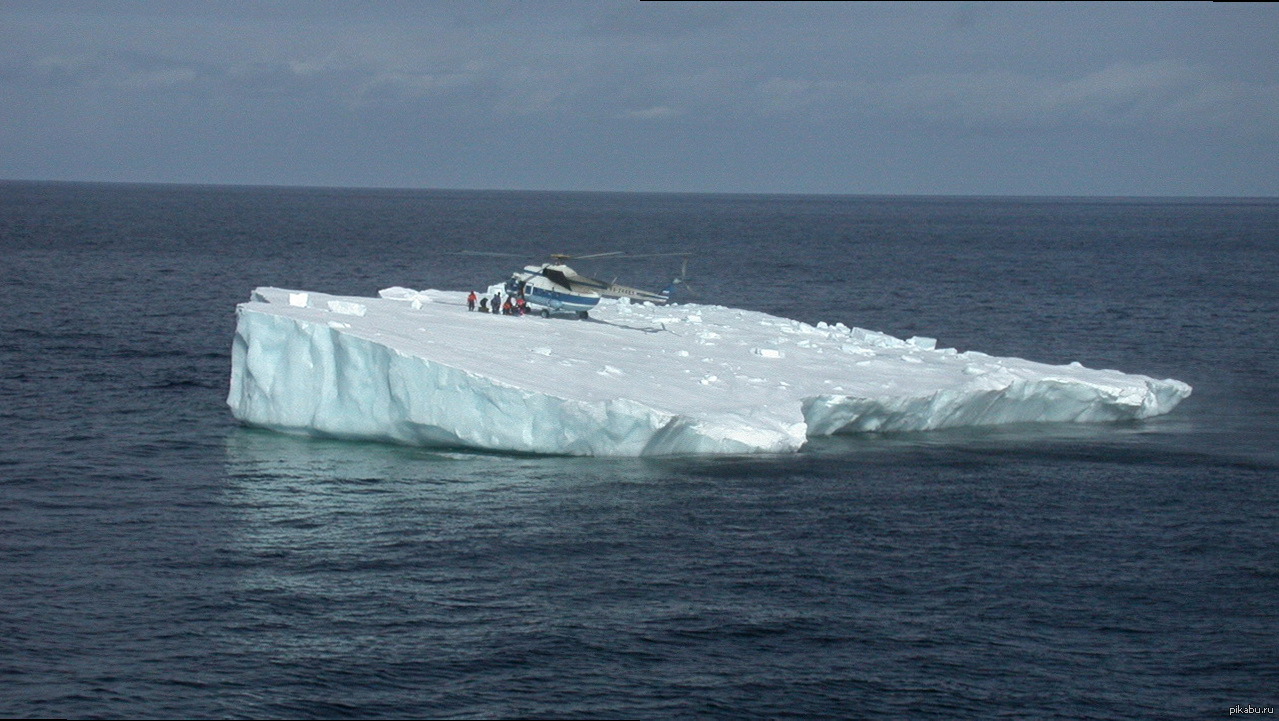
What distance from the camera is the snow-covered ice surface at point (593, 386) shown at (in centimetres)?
3922

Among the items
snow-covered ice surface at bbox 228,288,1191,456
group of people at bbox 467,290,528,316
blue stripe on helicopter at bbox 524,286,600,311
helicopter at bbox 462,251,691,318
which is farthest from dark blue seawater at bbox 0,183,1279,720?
blue stripe on helicopter at bbox 524,286,600,311

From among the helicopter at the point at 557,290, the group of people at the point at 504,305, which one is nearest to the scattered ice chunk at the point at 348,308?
the group of people at the point at 504,305

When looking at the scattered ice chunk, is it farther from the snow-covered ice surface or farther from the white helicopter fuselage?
the white helicopter fuselage

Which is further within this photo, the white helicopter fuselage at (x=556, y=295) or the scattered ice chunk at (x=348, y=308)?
the white helicopter fuselage at (x=556, y=295)

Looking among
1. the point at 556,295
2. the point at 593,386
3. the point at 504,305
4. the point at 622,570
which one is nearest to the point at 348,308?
the point at 504,305

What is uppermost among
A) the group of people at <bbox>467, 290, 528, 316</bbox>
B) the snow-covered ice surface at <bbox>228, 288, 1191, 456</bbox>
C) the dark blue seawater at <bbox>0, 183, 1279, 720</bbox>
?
the group of people at <bbox>467, 290, 528, 316</bbox>

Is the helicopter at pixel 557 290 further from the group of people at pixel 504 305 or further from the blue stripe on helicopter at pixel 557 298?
the group of people at pixel 504 305

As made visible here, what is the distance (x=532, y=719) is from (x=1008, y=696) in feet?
28.1

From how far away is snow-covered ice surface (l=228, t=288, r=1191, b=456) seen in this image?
3922 cm

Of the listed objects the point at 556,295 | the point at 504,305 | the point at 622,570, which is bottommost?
the point at 622,570

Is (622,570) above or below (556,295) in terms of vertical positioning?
below

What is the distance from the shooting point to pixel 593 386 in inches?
1567

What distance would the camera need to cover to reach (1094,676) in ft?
83.8

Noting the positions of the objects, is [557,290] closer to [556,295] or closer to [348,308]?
[556,295]
